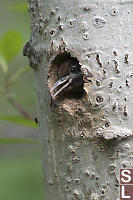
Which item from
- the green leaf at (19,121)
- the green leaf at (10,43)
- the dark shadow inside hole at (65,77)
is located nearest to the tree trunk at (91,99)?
the dark shadow inside hole at (65,77)

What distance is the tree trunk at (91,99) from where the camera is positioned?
1806 mm

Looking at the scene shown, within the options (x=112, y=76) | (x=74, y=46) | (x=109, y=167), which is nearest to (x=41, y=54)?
(x=74, y=46)

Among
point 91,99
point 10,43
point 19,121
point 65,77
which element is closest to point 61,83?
point 65,77

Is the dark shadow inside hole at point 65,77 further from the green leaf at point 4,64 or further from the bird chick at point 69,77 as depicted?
the green leaf at point 4,64

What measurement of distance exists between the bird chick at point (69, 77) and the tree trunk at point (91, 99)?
30mm

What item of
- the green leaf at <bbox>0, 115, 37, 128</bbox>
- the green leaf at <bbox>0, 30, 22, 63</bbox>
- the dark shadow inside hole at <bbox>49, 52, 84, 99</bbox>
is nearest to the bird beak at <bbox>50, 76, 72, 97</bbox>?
the dark shadow inside hole at <bbox>49, 52, 84, 99</bbox>

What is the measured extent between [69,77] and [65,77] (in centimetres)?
1

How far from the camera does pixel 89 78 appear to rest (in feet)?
6.03

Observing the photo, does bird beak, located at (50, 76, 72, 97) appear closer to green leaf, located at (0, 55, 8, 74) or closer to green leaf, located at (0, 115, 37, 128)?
green leaf, located at (0, 115, 37, 128)

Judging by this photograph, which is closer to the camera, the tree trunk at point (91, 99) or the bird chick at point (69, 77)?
the tree trunk at point (91, 99)

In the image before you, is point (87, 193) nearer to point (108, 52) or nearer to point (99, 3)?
point (108, 52)

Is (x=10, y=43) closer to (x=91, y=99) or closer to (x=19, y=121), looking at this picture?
(x=19, y=121)

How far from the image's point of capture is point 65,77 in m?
1.97

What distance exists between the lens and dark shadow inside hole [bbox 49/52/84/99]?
1.91 m
